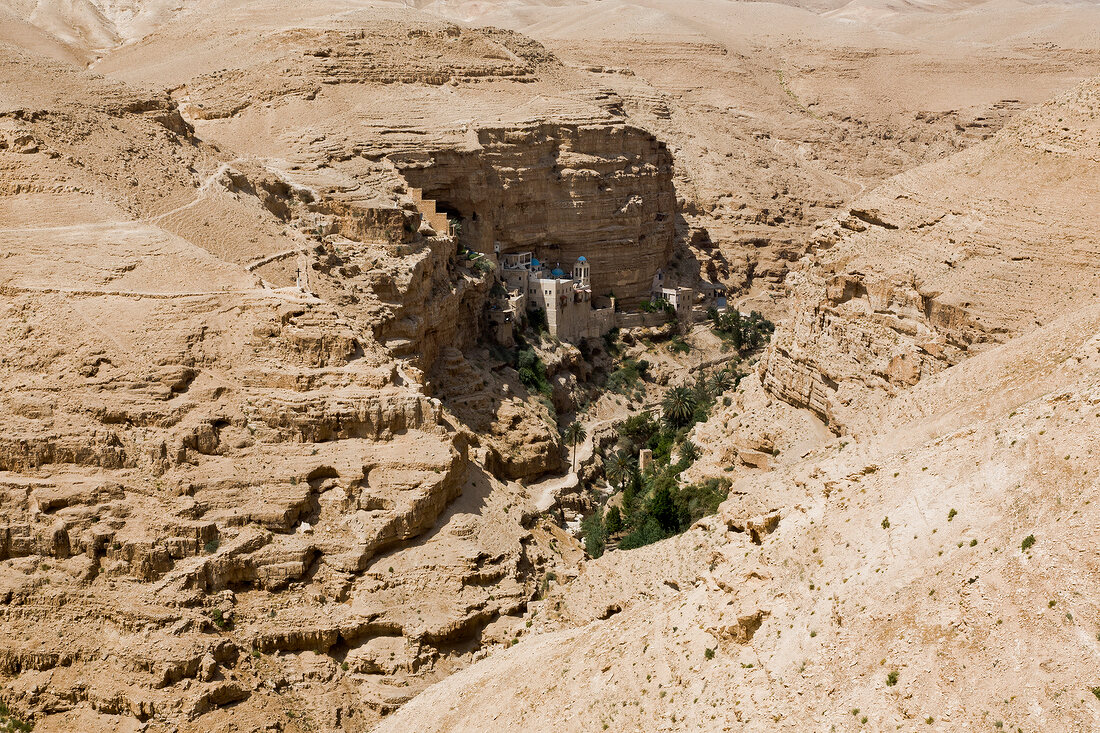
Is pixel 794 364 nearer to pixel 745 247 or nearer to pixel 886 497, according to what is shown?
pixel 886 497

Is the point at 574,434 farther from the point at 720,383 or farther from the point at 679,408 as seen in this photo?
the point at 720,383

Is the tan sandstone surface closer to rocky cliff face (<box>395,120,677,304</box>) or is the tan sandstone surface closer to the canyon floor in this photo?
the canyon floor

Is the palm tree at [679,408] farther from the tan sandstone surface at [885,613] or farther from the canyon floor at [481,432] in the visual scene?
the tan sandstone surface at [885,613]

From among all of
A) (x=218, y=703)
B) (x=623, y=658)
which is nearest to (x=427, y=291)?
(x=218, y=703)

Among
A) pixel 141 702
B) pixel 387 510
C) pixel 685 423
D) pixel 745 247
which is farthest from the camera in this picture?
pixel 745 247

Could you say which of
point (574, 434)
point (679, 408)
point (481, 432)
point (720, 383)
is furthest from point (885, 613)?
point (720, 383)

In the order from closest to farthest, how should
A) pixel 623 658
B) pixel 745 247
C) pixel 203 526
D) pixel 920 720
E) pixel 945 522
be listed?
pixel 920 720
pixel 945 522
pixel 623 658
pixel 203 526
pixel 745 247
